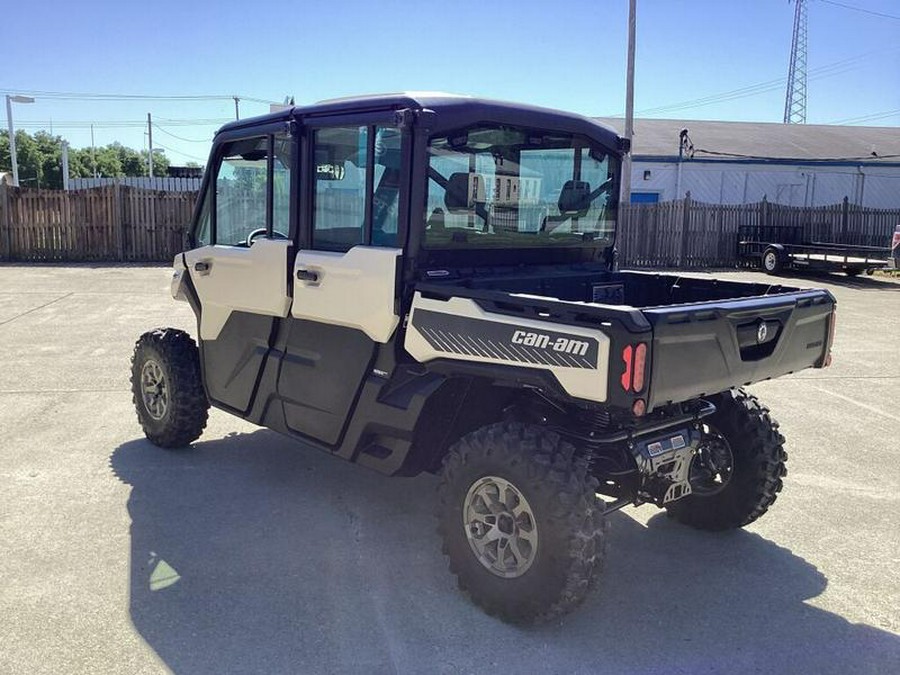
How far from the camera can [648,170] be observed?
2825 centimetres

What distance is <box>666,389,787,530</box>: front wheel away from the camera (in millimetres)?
4121

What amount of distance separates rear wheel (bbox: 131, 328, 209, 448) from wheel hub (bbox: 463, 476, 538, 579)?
9.00ft

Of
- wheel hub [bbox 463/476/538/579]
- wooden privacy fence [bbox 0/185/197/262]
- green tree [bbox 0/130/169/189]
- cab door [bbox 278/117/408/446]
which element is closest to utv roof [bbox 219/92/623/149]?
cab door [bbox 278/117/408/446]

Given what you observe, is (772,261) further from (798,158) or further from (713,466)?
(713,466)

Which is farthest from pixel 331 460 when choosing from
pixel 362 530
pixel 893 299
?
pixel 893 299

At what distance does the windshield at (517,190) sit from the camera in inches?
154

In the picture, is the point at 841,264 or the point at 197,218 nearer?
the point at 197,218

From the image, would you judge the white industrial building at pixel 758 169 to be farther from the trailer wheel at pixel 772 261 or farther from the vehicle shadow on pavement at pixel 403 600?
the vehicle shadow on pavement at pixel 403 600

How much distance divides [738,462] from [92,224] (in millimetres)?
19991

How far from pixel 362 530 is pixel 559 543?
1.54m

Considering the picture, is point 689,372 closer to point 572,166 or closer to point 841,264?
point 572,166

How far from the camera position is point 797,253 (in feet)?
66.9

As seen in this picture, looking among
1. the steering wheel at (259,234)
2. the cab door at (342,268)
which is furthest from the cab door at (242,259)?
the cab door at (342,268)

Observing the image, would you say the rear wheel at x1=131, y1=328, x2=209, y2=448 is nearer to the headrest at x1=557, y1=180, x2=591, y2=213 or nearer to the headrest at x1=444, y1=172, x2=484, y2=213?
the headrest at x1=444, y1=172, x2=484, y2=213
